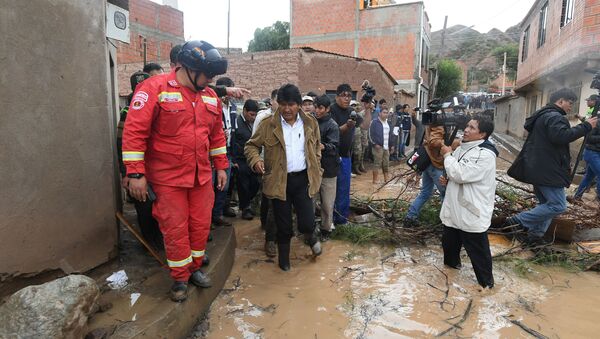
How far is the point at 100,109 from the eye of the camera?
2.86 metres

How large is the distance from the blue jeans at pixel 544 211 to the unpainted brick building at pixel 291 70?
31.5 ft

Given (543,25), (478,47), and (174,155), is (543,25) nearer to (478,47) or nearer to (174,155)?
(174,155)

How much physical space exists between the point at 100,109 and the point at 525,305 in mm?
3705

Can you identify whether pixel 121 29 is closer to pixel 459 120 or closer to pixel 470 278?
pixel 459 120

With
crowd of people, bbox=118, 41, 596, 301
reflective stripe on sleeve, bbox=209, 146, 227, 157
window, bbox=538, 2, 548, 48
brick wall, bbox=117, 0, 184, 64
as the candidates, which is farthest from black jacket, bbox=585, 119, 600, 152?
brick wall, bbox=117, 0, 184, 64

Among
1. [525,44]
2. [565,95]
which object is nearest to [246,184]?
[565,95]

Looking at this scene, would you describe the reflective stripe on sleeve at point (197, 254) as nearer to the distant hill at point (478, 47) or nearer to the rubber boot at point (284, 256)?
the rubber boot at point (284, 256)

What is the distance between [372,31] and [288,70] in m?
12.1

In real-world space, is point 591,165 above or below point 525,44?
below

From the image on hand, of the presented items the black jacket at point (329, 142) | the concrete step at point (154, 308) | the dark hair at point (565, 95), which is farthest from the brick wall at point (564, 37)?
the concrete step at point (154, 308)

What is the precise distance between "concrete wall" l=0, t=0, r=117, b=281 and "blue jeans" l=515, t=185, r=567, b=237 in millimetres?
4236

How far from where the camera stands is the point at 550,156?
395 cm

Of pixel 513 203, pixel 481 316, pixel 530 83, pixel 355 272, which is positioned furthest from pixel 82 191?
pixel 530 83

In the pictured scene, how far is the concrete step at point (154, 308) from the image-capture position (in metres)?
2.30
